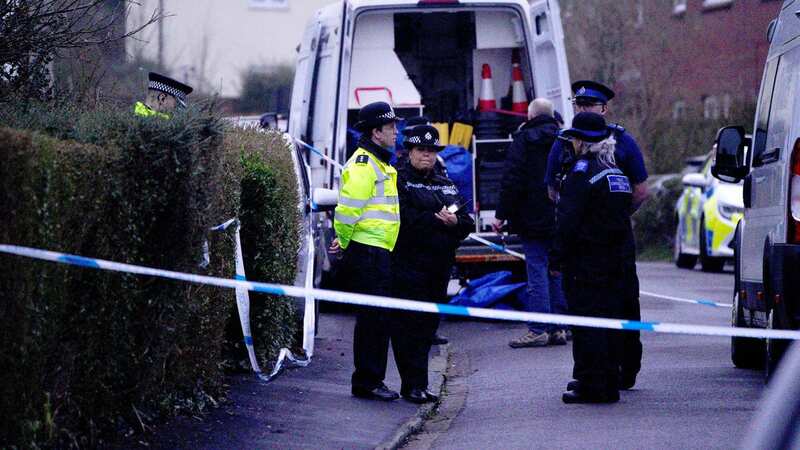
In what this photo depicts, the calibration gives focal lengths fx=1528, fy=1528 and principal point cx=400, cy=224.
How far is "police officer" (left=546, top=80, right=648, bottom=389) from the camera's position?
366 inches

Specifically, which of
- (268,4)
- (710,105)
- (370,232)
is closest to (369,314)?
(370,232)

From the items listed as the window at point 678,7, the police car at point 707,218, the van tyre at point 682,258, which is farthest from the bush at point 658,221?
the window at point 678,7

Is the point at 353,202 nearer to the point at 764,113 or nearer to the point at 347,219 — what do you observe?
the point at 347,219

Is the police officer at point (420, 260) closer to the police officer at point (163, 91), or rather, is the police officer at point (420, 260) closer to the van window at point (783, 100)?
the police officer at point (163, 91)

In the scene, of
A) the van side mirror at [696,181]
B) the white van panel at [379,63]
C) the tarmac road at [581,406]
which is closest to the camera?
the tarmac road at [581,406]

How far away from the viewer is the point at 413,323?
30.3ft

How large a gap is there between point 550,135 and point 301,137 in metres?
4.47

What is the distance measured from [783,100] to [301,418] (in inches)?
137

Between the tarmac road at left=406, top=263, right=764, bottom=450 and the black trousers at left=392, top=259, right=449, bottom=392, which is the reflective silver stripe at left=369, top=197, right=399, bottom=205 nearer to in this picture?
the black trousers at left=392, top=259, right=449, bottom=392

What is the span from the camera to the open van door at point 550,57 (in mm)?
13992

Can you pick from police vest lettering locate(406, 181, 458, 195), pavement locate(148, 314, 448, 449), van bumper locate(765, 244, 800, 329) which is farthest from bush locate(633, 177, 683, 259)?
van bumper locate(765, 244, 800, 329)

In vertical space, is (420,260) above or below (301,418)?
above

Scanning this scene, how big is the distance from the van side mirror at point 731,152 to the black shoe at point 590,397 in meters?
1.96

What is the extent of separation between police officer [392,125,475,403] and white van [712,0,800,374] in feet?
6.01
